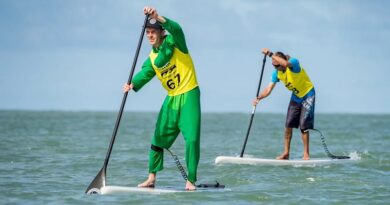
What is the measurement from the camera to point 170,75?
943 centimetres

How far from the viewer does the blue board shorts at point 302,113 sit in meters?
14.2

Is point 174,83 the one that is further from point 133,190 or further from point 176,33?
point 133,190

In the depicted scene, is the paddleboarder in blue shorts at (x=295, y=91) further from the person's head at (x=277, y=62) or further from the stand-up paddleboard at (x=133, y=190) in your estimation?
the stand-up paddleboard at (x=133, y=190)

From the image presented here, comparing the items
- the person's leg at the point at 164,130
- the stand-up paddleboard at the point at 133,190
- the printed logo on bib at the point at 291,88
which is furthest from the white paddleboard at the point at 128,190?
the printed logo on bib at the point at 291,88

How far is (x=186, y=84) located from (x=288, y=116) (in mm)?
5404

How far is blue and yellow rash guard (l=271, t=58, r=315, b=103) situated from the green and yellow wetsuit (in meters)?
4.55

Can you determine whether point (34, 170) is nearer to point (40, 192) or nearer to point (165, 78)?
point (40, 192)

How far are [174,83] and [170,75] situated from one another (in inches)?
4.2

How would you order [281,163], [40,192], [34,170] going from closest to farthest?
[40,192], [34,170], [281,163]

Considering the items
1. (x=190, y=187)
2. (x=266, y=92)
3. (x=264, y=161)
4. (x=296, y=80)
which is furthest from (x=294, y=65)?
(x=190, y=187)

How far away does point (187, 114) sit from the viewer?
9.44 metres

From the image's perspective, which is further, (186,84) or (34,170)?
(34,170)

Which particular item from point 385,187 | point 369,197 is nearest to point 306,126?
point 385,187

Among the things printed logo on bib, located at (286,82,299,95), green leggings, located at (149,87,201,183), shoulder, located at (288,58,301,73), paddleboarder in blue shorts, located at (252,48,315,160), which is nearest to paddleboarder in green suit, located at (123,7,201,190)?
green leggings, located at (149,87,201,183)
